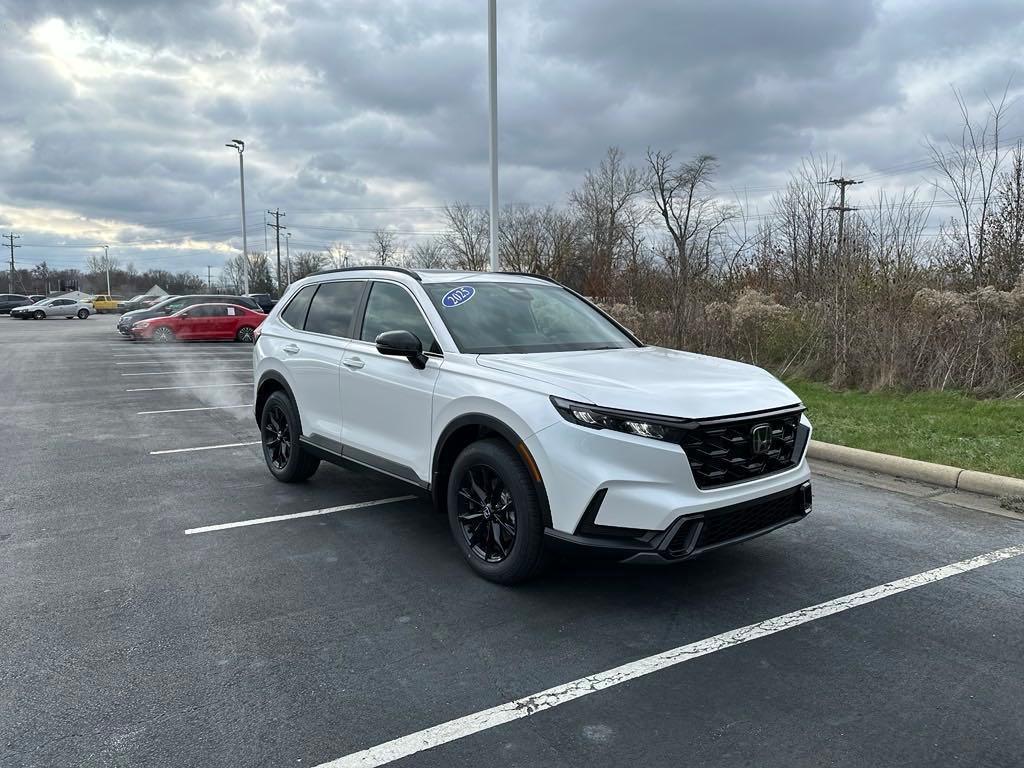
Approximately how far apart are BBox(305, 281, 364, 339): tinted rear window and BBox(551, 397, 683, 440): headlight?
2487mm

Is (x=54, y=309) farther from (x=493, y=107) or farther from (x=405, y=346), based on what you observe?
(x=405, y=346)

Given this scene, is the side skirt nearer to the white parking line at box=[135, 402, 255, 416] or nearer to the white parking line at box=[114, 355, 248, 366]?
the white parking line at box=[135, 402, 255, 416]

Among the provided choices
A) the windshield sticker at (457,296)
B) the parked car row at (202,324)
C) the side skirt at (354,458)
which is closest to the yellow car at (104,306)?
the parked car row at (202,324)

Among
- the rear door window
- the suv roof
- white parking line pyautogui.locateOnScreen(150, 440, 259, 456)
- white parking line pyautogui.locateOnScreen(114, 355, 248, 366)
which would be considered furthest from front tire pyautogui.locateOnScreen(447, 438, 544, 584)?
white parking line pyautogui.locateOnScreen(114, 355, 248, 366)

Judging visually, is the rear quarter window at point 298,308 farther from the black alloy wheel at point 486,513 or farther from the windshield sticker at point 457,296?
the black alloy wheel at point 486,513

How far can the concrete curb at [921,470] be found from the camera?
6.02 metres

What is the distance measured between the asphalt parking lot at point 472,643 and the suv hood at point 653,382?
3.61 feet

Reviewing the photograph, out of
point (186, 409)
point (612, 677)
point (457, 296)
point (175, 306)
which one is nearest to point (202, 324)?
point (175, 306)

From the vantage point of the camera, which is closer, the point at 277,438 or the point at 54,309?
the point at 277,438

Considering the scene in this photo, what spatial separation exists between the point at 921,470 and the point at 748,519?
3641mm

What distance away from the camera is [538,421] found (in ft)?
12.4

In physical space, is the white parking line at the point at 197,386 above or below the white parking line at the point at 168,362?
below

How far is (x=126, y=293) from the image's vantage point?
114062 mm

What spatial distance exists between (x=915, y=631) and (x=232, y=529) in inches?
170
